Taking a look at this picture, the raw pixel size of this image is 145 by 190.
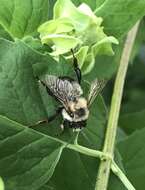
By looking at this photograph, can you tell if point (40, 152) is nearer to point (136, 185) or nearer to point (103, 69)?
point (136, 185)

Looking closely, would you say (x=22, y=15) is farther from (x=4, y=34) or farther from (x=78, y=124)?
(x=78, y=124)

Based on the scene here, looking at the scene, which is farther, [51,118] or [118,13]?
[118,13]

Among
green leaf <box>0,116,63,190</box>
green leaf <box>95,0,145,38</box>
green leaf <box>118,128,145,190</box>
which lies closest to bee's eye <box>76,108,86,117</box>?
green leaf <box>0,116,63,190</box>

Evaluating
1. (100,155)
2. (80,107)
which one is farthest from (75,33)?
(100,155)

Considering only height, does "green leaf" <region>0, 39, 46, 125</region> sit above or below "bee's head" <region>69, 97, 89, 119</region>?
above

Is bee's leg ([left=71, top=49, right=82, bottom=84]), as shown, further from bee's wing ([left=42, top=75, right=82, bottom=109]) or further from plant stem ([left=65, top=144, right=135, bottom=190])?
plant stem ([left=65, top=144, right=135, bottom=190])

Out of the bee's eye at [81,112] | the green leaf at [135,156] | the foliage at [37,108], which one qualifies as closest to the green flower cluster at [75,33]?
the foliage at [37,108]

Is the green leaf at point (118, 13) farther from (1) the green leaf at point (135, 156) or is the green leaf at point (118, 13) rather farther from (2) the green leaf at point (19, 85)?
(1) the green leaf at point (135, 156)
